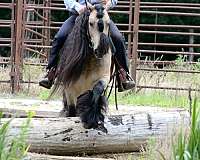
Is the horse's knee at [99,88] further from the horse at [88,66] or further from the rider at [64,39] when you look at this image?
the rider at [64,39]

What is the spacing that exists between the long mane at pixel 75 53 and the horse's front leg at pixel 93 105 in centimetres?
30

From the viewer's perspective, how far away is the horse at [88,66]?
5.70 m


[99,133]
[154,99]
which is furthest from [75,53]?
[154,99]

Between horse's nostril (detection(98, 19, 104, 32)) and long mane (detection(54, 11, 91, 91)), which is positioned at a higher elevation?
horse's nostril (detection(98, 19, 104, 32))

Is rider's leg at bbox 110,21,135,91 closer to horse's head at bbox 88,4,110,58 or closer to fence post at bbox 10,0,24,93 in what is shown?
horse's head at bbox 88,4,110,58

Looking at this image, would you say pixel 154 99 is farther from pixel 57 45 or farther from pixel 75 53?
pixel 75 53

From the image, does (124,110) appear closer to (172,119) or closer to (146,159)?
(172,119)

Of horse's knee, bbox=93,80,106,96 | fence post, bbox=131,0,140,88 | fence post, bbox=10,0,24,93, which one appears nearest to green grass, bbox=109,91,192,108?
fence post, bbox=131,0,140,88

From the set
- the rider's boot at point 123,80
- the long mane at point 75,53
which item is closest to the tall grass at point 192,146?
the long mane at point 75,53

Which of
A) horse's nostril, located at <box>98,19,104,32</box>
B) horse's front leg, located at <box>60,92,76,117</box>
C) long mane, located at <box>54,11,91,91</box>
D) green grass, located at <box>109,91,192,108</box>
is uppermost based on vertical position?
horse's nostril, located at <box>98,19,104,32</box>

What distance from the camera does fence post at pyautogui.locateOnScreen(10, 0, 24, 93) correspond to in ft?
36.0

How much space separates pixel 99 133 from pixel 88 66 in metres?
0.66

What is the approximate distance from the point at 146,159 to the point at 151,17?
17.2m

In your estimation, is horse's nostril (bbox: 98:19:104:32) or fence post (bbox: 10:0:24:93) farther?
fence post (bbox: 10:0:24:93)
